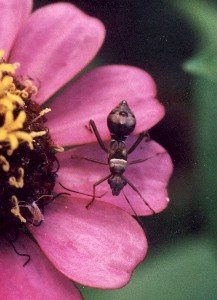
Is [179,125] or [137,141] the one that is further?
[179,125]

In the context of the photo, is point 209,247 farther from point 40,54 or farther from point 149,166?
point 40,54

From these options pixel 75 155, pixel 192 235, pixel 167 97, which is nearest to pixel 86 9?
pixel 167 97

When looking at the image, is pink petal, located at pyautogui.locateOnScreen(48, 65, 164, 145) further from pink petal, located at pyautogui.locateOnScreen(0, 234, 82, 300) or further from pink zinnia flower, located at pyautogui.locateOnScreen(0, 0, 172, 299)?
pink petal, located at pyautogui.locateOnScreen(0, 234, 82, 300)

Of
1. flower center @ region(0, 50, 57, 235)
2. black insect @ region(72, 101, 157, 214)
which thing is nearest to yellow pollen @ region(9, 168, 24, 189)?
flower center @ region(0, 50, 57, 235)

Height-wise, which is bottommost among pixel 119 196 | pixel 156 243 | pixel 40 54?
pixel 156 243

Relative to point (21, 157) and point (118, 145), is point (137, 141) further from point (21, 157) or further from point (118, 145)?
point (21, 157)

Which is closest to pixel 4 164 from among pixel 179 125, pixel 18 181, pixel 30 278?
pixel 18 181

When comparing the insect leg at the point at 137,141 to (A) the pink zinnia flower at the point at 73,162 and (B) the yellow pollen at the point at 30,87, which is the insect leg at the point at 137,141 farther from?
(B) the yellow pollen at the point at 30,87
